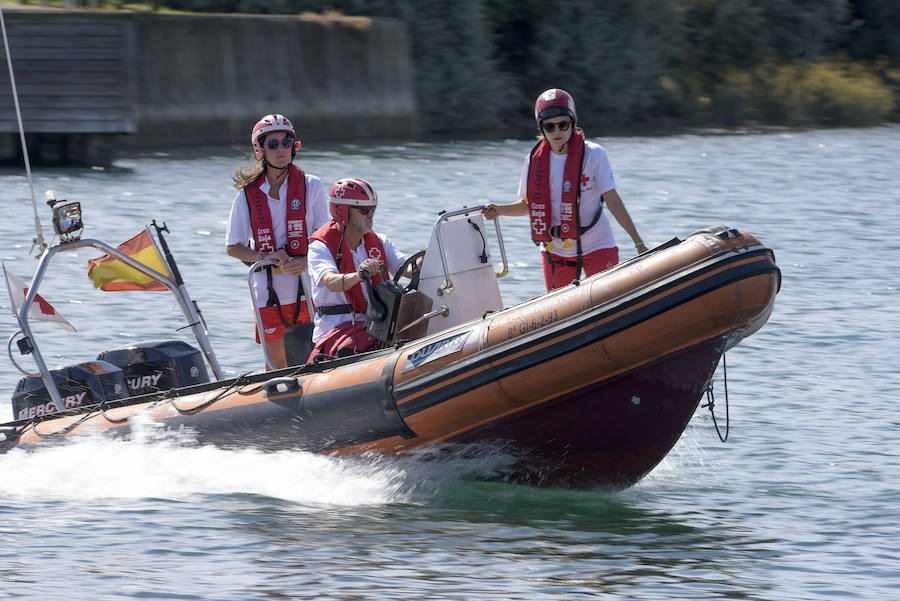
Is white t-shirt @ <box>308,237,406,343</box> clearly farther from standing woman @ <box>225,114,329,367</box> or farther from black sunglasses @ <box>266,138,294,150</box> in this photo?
black sunglasses @ <box>266,138,294,150</box>

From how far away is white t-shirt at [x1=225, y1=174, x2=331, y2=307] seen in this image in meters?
6.33

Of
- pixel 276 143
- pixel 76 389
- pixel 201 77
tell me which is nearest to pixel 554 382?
pixel 276 143

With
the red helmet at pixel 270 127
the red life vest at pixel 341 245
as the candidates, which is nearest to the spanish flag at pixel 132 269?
the red helmet at pixel 270 127

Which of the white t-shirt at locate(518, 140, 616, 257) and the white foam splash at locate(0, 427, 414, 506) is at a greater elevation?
the white t-shirt at locate(518, 140, 616, 257)

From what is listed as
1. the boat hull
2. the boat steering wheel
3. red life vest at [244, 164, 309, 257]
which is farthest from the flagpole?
the boat steering wheel

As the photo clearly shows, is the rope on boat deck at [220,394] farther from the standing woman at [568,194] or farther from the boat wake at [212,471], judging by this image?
the standing woman at [568,194]

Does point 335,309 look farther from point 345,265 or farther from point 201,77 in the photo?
→ point 201,77

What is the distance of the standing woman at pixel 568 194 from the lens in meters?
6.18

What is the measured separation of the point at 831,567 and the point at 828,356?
3.88 m

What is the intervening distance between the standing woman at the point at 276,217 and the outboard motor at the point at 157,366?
488mm

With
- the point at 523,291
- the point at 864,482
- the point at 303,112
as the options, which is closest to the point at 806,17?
the point at 303,112

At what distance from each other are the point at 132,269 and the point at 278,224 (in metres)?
0.78

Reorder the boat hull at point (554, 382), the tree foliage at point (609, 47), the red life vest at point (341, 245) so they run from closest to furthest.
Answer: the boat hull at point (554, 382) → the red life vest at point (341, 245) → the tree foliage at point (609, 47)

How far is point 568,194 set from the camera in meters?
6.26
